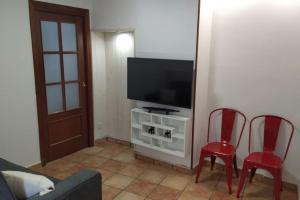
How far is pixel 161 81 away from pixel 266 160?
143 cm

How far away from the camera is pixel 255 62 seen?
2914 mm

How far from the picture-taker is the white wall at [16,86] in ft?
9.20

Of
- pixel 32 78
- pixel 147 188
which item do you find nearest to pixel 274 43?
pixel 147 188

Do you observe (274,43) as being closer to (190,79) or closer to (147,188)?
(190,79)

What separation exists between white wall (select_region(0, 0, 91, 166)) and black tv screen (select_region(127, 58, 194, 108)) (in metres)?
1.24

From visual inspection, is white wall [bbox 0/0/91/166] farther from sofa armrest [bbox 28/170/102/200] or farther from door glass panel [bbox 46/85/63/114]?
sofa armrest [bbox 28/170/102/200]

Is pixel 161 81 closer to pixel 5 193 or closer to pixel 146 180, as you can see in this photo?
pixel 146 180

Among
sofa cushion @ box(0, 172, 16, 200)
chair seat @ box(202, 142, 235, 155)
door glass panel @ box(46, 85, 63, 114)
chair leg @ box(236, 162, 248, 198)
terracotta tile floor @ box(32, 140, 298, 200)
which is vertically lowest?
terracotta tile floor @ box(32, 140, 298, 200)

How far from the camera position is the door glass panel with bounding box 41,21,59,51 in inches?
126

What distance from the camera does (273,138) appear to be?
2.83 meters

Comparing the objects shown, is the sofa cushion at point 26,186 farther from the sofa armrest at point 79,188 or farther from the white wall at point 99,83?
the white wall at point 99,83

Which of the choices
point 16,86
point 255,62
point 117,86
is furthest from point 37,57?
point 255,62

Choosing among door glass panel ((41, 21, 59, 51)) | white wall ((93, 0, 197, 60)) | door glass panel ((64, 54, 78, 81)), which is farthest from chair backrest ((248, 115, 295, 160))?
door glass panel ((41, 21, 59, 51))

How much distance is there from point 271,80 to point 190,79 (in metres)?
0.89
